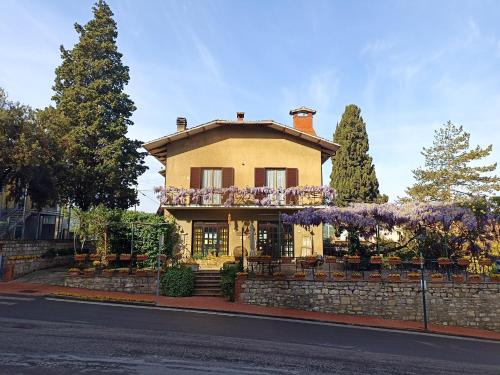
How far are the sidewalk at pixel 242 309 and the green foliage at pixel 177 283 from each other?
40 cm

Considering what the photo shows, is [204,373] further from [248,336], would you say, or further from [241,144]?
[241,144]

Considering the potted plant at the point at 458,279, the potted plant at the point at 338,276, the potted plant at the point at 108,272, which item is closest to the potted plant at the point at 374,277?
the potted plant at the point at 338,276

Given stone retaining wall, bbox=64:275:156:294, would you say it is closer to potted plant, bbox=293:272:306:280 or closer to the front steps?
the front steps

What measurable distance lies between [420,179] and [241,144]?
1566 cm

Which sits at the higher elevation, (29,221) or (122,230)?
(29,221)

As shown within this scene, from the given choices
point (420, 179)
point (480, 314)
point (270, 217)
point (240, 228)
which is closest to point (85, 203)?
point (240, 228)

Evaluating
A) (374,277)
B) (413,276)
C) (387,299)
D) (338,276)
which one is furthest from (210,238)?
(413,276)

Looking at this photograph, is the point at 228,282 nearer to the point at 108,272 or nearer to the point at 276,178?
the point at 108,272

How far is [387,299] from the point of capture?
45.9 feet

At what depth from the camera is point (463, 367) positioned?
7.88 meters

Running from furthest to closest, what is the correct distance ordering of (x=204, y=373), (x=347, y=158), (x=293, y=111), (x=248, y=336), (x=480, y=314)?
(x=347, y=158), (x=293, y=111), (x=480, y=314), (x=248, y=336), (x=204, y=373)

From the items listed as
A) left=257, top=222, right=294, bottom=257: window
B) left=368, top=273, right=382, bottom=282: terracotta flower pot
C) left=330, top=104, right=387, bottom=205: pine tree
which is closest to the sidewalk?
left=368, top=273, right=382, bottom=282: terracotta flower pot

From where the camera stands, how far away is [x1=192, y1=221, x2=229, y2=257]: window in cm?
1945

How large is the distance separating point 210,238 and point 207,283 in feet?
A: 13.7
